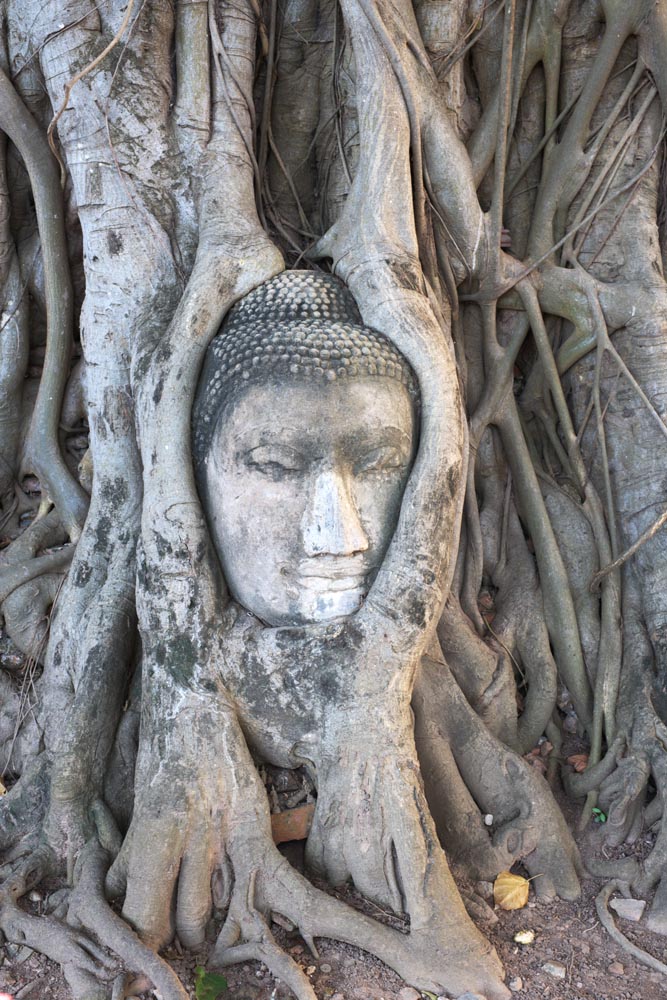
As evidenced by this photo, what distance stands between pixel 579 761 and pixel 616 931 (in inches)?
30.3

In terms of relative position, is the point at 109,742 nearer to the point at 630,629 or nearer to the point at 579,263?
the point at 630,629

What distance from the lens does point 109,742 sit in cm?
285

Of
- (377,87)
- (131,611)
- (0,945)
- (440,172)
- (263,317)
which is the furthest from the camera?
(440,172)

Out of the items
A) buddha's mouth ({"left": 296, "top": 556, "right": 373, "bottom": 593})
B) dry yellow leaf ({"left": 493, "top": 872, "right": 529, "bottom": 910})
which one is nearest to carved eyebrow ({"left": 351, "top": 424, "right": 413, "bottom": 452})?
buddha's mouth ({"left": 296, "top": 556, "right": 373, "bottom": 593})

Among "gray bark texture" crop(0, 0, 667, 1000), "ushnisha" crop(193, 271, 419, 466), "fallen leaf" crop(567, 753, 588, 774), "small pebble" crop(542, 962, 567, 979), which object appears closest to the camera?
"small pebble" crop(542, 962, 567, 979)

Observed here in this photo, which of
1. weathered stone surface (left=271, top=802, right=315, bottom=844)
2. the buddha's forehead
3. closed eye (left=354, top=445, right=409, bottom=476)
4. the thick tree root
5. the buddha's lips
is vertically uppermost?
the buddha's forehead

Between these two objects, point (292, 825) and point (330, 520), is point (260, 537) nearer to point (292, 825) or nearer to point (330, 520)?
point (330, 520)

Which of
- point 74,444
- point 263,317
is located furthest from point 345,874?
point 74,444

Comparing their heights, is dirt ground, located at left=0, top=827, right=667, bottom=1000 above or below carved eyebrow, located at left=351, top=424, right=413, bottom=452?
below

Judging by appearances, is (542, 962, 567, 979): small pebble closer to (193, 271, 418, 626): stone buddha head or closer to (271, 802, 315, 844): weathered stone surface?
(271, 802, 315, 844): weathered stone surface

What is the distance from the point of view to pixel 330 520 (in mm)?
2537

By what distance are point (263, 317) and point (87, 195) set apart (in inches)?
39.9

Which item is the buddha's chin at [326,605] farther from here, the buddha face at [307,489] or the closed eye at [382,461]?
the closed eye at [382,461]

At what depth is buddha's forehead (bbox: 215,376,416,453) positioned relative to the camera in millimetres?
2561
